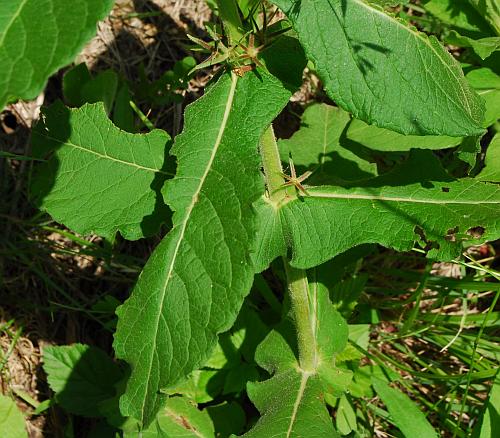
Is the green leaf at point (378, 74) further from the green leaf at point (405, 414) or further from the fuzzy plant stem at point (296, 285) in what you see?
the green leaf at point (405, 414)

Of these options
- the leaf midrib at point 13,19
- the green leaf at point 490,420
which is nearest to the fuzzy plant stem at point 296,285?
the green leaf at point 490,420

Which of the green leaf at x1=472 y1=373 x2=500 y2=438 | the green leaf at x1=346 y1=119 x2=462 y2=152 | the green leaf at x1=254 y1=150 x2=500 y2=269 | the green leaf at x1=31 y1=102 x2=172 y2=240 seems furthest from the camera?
the green leaf at x1=346 y1=119 x2=462 y2=152

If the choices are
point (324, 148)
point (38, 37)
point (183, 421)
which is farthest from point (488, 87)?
point (38, 37)

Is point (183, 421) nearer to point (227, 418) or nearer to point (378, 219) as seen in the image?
point (227, 418)

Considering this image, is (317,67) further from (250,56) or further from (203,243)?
(203,243)

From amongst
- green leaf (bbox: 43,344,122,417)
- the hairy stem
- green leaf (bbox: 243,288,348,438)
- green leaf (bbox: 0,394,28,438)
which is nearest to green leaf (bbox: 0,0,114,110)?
the hairy stem

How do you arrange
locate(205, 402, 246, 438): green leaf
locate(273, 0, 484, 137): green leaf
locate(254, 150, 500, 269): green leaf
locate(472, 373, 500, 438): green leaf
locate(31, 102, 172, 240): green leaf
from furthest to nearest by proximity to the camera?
locate(205, 402, 246, 438): green leaf
locate(472, 373, 500, 438): green leaf
locate(31, 102, 172, 240): green leaf
locate(254, 150, 500, 269): green leaf
locate(273, 0, 484, 137): green leaf

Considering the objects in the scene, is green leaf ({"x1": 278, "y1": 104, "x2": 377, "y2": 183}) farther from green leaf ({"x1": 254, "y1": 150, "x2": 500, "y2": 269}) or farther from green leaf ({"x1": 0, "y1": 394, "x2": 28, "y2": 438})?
green leaf ({"x1": 0, "y1": 394, "x2": 28, "y2": 438})
